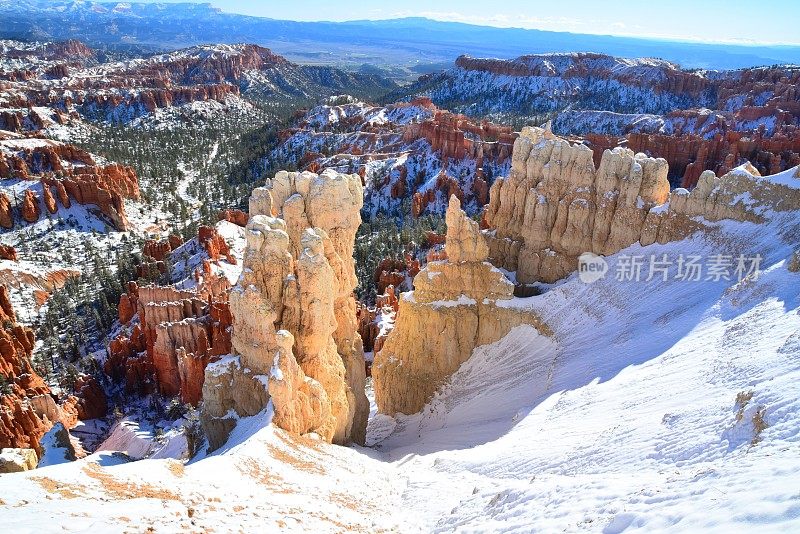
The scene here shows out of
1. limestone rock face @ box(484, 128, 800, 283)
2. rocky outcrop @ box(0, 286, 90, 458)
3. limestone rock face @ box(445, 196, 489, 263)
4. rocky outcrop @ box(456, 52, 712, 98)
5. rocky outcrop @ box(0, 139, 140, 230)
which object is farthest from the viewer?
rocky outcrop @ box(456, 52, 712, 98)

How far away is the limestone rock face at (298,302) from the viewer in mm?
20328

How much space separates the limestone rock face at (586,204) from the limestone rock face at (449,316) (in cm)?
433

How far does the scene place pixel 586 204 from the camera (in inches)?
1268

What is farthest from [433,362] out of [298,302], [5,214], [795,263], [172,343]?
[5,214]

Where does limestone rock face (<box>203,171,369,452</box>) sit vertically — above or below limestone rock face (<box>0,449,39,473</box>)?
above

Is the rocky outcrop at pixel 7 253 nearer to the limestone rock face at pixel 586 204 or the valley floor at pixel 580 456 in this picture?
the valley floor at pixel 580 456

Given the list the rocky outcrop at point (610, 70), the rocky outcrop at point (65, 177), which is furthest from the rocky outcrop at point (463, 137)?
the rocky outcrop at point (610, 70)

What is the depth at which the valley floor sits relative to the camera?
36.9 ft

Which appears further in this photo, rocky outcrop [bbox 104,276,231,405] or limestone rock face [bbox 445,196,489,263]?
rocky outcrop [bbox 104,276,231,405]

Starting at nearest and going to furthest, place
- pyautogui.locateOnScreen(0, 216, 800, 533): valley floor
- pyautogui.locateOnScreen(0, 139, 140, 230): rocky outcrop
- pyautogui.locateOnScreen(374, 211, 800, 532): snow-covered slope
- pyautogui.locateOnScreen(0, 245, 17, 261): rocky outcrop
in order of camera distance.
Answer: pyautogui.locateOnScreen(374, 211, 800, 532): snow-covered slope < pyautogui.locateOnScreen(0, 216, 800, 533): valley floor < pyautogui.locateOnScreen(0, 245, 17, 261): rocky outcrop < pyautogui.locateOnScreen(0, 139, 140, 230): rocky outcrop

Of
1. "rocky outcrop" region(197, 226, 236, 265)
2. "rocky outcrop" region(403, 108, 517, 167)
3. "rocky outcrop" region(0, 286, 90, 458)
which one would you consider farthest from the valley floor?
"rocky outcrop" region(403, 108, 517, 167)

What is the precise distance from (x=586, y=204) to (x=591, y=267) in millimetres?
3966

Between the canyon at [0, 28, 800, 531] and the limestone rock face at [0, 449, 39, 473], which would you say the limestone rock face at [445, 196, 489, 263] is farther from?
the limestone rock face at [0, 449, 39, 473]

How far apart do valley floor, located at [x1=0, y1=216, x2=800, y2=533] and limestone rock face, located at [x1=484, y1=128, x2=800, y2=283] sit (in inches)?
69.9
